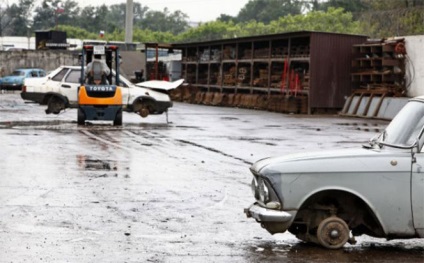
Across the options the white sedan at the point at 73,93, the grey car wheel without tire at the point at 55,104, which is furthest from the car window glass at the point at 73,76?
the grey car wheel without tire at the point at 55,104

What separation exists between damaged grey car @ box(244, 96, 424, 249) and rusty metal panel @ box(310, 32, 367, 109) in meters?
29.5

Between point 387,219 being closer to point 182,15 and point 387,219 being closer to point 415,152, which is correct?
point 415,152

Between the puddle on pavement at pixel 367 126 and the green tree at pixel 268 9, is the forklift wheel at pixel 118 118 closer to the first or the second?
the puddle on pavement at pixel 367 126

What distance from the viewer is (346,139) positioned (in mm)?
22594

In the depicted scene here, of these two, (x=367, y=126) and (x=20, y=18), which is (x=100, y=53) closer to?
(x=367, y=126)

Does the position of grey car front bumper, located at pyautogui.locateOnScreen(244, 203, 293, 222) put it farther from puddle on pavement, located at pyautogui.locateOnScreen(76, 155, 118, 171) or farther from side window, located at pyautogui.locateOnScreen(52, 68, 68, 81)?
side window, located at pyautogui.locateOnScreen(52, 68, 68, 81)

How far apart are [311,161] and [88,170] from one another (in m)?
7.06

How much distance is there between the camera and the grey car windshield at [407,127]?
819cm

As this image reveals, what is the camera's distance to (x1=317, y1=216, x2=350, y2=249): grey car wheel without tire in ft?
26.6

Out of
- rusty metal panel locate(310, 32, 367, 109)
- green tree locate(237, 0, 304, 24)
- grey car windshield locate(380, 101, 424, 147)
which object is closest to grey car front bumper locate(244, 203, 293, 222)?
Answer: grey car windshield locate(380, 101, 424, 147)

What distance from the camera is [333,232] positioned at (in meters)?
8.12

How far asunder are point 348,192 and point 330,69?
1199 inches

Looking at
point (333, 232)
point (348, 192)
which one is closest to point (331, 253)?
point (333, 232)

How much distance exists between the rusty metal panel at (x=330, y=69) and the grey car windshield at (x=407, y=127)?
29.0 meters
